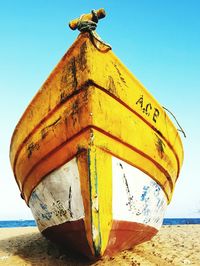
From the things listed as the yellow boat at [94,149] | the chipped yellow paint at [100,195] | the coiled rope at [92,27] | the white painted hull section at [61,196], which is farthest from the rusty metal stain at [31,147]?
the coiled rope at [92,27]

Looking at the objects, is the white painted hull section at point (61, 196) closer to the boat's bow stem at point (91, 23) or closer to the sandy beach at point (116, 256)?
the sandy beach at point (116, 256)

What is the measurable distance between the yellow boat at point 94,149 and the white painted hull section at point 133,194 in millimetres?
13

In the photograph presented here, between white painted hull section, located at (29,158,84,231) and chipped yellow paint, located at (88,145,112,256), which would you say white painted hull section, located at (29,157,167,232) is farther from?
chipped yellow paint, located at (88,145,112,256)

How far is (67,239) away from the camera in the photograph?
421cm

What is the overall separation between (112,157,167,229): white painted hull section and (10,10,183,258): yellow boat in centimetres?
1

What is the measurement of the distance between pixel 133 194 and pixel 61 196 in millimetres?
961

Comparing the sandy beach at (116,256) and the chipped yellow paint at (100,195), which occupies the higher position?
the chipped yellow paint at (100,195)

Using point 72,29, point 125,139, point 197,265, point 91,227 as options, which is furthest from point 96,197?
point 197,265

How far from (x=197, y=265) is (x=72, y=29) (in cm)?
390

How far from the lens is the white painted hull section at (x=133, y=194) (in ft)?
12.1

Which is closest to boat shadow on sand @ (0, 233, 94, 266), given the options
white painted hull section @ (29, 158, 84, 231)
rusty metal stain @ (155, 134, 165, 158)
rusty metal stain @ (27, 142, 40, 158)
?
white painted hull section @ (29, 158, 84, 231)

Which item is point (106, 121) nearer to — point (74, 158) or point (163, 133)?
point (74, 158)

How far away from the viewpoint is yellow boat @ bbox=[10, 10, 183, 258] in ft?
11.2

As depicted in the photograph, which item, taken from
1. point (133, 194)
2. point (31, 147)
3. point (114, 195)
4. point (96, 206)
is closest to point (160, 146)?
point (133, 194)
